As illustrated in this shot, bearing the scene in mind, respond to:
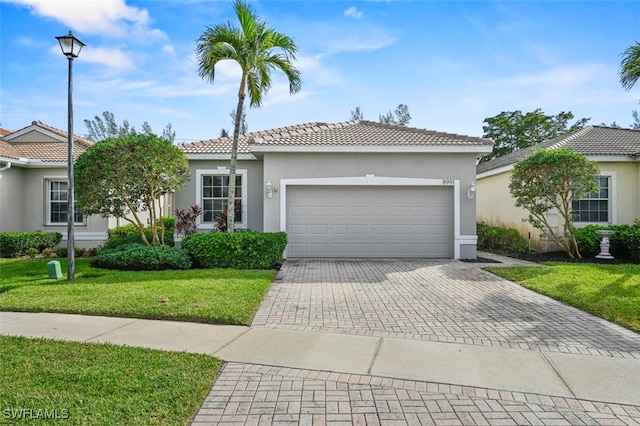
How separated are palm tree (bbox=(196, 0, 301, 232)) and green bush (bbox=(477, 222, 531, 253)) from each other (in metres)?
9.44

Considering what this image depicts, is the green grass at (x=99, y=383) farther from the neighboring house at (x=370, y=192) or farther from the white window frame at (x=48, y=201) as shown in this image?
the white window frame at (x=48, y=201)

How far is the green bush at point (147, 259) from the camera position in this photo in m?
9.52

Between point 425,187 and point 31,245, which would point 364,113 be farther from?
point 31,245

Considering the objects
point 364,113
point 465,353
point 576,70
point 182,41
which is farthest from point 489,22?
point 364,113

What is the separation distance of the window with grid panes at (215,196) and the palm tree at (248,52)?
2.14 metres

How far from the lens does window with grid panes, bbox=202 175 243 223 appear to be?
1276cm

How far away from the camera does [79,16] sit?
29.4ft

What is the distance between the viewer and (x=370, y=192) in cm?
1195

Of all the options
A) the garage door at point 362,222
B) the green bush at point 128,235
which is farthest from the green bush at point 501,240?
the green bush at point 128,235

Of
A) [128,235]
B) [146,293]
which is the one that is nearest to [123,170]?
[128,235]

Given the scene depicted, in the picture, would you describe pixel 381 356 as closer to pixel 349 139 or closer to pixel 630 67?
pixel 349 139

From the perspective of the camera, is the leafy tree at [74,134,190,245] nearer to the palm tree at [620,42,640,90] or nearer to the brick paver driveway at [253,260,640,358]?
the brick paver driveway at [253,260,640,358]

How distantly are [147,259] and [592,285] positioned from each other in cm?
1005

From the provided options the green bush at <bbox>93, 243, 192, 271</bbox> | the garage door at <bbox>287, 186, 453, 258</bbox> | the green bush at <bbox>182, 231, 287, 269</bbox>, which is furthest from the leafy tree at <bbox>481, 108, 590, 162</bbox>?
the green bush at <bbox>93, 243, 192, 271</bbox>
